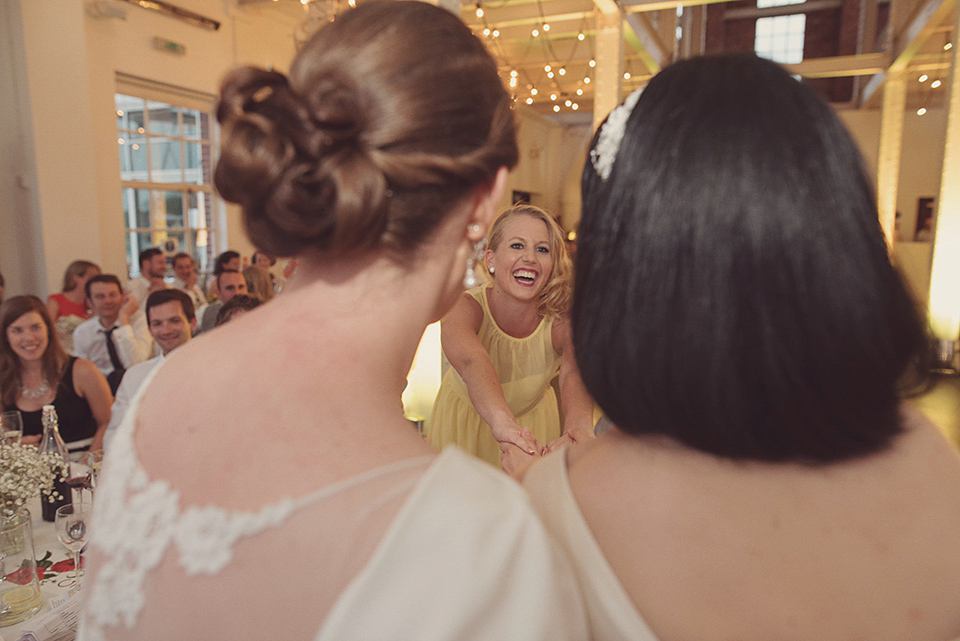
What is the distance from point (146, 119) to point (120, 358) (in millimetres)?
4093

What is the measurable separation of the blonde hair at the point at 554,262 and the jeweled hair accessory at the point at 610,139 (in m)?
1.45

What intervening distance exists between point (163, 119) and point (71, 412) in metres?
5.31

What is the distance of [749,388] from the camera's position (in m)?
0.64

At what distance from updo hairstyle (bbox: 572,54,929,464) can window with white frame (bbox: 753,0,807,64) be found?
47.1 ft

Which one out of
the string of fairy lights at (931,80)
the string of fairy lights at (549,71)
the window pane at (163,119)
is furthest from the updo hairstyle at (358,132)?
the string of fairy lights at (931,80)

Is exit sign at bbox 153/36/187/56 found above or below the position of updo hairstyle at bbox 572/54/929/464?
above

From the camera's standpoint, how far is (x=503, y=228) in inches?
89.4

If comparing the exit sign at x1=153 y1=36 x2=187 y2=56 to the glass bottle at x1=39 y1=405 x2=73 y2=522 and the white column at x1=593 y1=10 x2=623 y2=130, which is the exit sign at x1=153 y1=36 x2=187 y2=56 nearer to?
the white column at x1=593 y1=10 x2=623 y2=130

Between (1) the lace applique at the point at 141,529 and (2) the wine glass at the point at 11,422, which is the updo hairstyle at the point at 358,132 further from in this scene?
(2) the wine glass at the point at 11,422

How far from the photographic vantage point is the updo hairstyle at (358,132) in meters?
0.64

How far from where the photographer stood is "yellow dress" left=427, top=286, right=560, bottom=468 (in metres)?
2.29

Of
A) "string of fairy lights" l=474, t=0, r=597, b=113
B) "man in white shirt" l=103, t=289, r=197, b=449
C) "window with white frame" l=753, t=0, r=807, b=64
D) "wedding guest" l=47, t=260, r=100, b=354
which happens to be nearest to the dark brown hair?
"man in white shirt" l=103, t=289, r=197, b=449

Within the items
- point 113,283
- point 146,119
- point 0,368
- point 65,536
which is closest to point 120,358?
point 113,283

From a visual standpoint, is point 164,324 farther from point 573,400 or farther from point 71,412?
point 573,400
